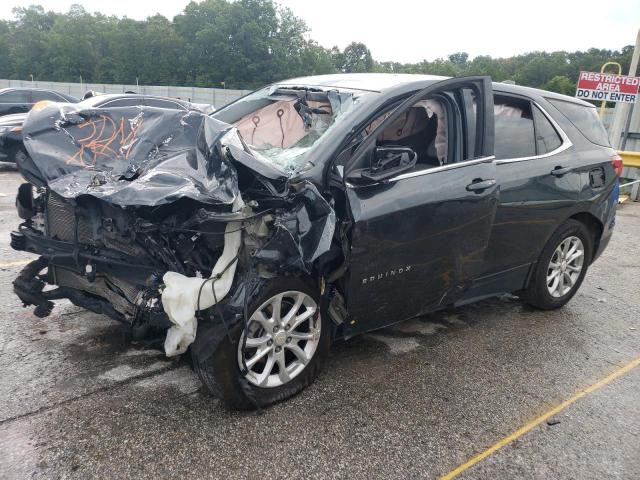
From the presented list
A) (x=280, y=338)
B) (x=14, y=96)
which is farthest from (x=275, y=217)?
(x=14, y=96)

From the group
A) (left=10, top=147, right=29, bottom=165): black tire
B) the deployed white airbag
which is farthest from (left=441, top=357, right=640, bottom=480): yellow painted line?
(left=10, top=147, right=29, bottom=165): black tire

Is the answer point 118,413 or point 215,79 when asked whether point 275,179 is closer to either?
point 118,413

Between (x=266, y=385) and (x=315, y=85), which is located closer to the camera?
(x=266, y=385)

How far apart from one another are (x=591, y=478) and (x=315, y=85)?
291 cm

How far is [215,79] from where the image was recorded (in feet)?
210

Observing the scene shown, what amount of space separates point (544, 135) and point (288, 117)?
2.03 m

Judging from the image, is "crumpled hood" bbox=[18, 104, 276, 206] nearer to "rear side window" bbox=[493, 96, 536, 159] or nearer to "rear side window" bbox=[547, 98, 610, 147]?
"rear side window" bbox=[493, 96, 536, 159]

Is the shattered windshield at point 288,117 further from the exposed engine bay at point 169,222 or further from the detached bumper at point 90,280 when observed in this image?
the detached bumper at point 90,280

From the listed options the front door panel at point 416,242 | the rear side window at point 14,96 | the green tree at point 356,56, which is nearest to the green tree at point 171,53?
the green tree at point 356,56

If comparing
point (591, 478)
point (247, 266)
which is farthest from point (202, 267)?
point (591, 478)

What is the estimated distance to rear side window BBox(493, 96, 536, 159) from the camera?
3889mm

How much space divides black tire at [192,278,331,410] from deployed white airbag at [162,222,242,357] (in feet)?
0.52

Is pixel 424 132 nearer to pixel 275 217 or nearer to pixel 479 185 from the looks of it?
pixel 479 185

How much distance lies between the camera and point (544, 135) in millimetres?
4188
